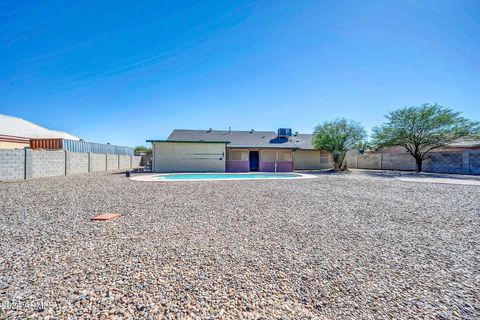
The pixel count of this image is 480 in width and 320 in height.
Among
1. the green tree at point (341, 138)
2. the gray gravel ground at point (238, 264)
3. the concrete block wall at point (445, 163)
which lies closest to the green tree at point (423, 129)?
the concrete block wall at point (445, 163)

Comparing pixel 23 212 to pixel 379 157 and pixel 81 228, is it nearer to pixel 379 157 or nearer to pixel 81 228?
pixel 81 228

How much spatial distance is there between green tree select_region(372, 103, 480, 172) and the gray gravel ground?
16580 mm

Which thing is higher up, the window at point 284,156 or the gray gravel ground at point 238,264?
the window at point 284,156

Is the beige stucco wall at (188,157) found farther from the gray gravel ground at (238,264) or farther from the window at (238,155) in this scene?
the gray gravel ground at (238,264)

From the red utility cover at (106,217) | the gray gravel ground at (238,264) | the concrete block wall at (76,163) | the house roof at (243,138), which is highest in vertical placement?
the house roof at (243,138)

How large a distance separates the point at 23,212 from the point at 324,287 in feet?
21.7

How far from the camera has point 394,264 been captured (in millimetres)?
2715

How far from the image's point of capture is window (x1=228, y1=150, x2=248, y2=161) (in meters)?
19.4

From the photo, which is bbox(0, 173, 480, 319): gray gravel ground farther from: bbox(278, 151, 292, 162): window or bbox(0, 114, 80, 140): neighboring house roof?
bbox(0, 114, 80, 140): neighboring house roof

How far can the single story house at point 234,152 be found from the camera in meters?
17.5

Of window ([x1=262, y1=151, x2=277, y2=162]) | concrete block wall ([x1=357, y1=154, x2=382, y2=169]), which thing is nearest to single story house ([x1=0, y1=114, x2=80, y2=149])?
window ([x1=262, y1=151, x2=277, y2=162])

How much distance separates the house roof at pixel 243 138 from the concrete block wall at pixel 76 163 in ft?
22.8

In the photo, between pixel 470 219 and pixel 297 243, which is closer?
pixel 297 243

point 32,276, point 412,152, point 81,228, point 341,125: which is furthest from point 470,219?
point 412,152
